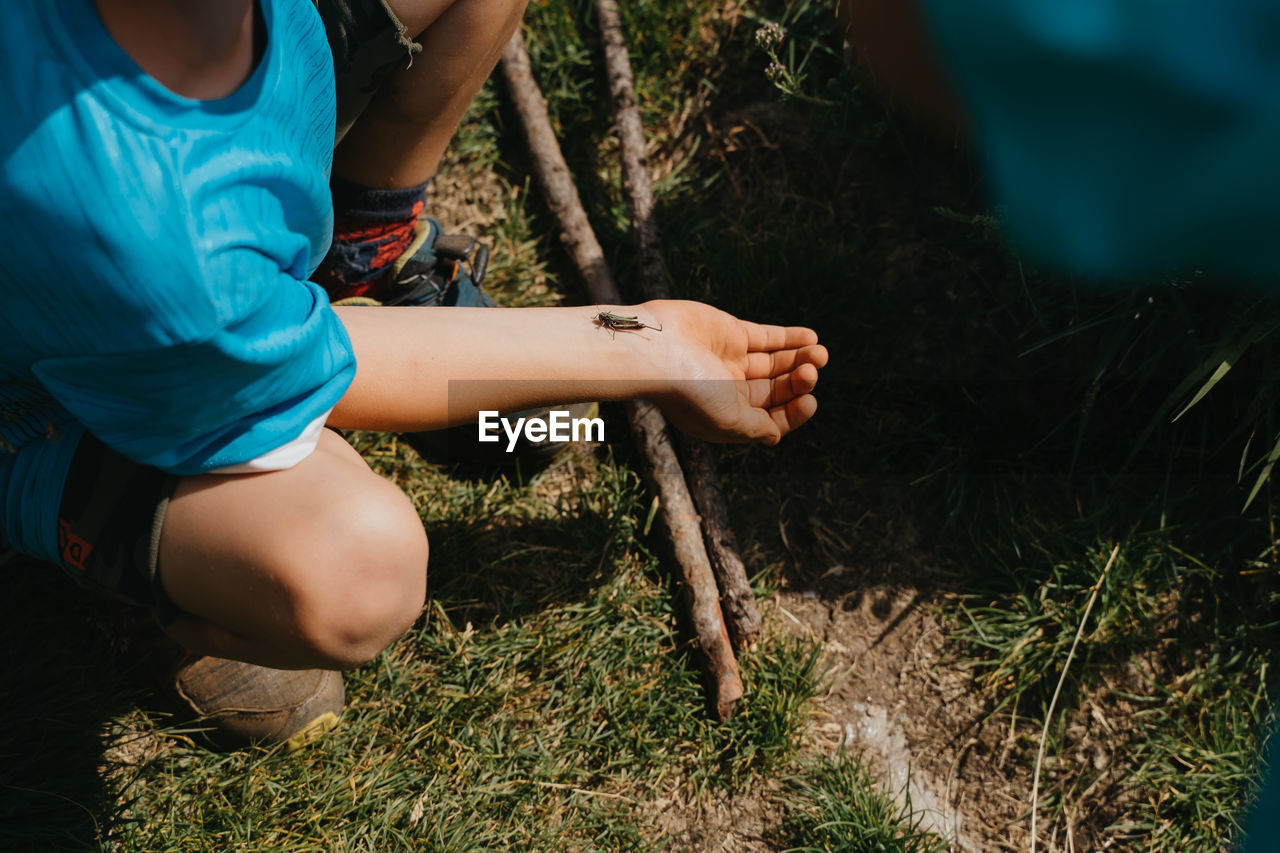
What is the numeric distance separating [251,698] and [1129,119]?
6.35ft

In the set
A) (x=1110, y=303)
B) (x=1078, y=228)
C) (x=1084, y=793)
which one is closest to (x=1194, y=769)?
(x=1084, y=793)

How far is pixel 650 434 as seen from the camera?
2.24 metres

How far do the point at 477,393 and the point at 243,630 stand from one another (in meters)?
0.62

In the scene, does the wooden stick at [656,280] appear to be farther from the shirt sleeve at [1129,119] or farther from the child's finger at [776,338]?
the shirt sleeve at [1129,119]

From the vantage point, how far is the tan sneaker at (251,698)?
1894 mm

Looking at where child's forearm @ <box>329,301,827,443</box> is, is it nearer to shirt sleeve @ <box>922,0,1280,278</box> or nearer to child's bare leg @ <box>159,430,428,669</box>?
child's bare leg @ <box>159,430,428,669</box>

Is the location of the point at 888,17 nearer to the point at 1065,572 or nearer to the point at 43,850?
the point at 1065,572

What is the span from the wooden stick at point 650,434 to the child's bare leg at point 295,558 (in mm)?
833

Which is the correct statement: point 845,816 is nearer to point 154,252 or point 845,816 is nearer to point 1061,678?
point 1061,678

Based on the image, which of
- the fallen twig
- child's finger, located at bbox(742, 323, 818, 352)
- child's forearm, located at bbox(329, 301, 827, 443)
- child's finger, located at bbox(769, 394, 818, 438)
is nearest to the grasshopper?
child's forearm, located at bbox(329, 301, 827, 443)

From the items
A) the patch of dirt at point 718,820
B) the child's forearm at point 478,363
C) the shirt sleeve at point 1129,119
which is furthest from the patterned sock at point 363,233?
the shirt sleeve at point 1129,119

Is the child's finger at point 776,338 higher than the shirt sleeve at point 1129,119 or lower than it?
lower

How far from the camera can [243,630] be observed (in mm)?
1452

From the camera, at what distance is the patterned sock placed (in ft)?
6.71
